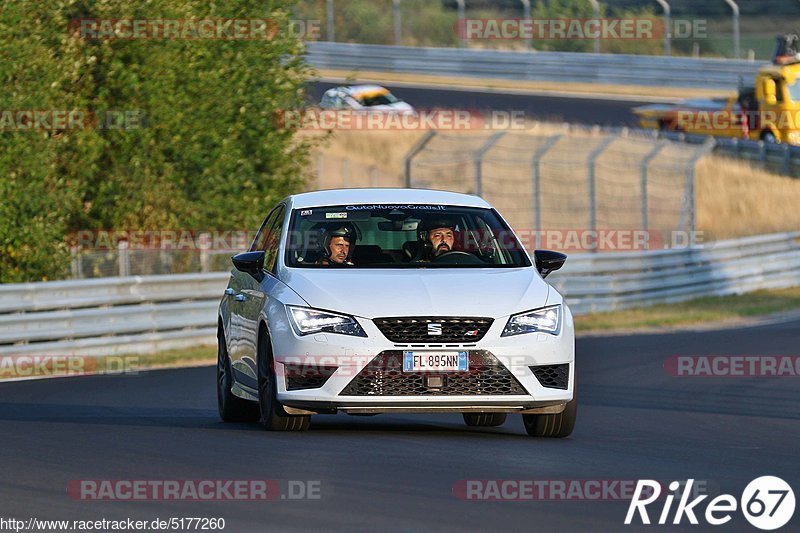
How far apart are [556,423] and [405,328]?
130 cm

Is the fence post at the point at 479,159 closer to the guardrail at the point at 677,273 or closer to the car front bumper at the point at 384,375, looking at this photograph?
the guardrail at the point at 677,273

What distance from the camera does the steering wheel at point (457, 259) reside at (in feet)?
36.5

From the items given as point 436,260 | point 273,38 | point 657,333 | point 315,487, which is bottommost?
point 657,333

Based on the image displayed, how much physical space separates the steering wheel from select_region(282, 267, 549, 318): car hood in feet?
0.72

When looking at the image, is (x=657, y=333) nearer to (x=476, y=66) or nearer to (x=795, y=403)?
(x=795, y=403)

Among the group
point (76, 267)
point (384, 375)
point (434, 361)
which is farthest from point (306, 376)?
point (76, 267)

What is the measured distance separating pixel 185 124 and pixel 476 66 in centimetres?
2832

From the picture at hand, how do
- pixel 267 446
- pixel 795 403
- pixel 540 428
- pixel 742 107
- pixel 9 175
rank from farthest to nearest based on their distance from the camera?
pixel 742 107 < pixel 9 175 < pixel 795 403 < pixel 540 428 < pixel 267 446

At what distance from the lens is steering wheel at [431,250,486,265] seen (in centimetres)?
1112

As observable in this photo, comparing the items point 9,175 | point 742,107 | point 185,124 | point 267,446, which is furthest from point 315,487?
point 742,107

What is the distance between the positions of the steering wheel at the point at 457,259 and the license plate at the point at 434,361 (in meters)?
1.09

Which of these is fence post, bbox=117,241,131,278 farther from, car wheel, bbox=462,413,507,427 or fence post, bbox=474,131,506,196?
car wheel, bbox=462,413,507,427

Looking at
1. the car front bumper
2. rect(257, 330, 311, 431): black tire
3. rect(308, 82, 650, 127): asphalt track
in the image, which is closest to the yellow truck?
rect(308, 82, 650, 127): asphalt track

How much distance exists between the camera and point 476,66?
5284 cm
